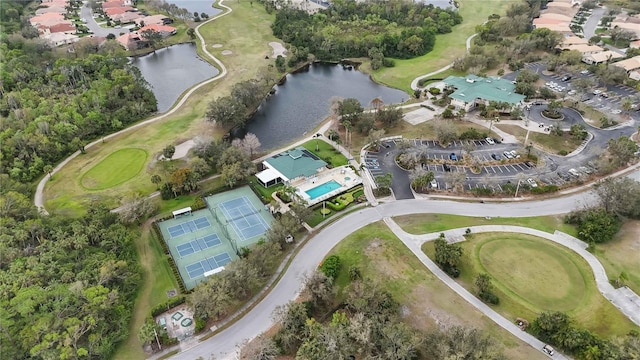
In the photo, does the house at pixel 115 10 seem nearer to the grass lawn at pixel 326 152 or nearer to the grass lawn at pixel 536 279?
the grass lawn at pixel 326 152

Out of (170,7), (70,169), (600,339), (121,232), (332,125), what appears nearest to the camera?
(600,339)

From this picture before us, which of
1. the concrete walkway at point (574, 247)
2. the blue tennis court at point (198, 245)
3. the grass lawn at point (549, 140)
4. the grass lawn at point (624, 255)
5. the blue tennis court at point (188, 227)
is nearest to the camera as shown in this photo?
the concrete walkway at point (574, 247)

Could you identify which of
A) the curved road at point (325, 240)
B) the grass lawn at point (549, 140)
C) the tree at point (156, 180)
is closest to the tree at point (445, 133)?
the grass lawn at point (549, 140)

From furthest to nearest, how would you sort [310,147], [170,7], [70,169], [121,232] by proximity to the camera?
[170,7], [310,147], [70,169], [121,232]

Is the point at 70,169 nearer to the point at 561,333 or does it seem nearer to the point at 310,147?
the point at 310,147

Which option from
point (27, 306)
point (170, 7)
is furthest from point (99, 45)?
point (27, 306)

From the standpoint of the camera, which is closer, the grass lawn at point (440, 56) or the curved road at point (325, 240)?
the curved road at point (325, 240)

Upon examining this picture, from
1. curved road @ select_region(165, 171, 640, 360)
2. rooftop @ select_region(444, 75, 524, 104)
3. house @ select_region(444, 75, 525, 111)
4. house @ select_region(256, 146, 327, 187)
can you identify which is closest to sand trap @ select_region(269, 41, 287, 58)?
rooftop @ select_region(444, 75, 524, 104)
